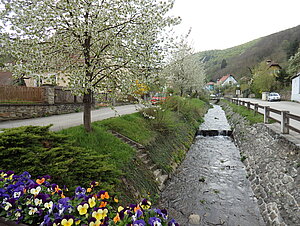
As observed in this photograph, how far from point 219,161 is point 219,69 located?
12212 centimetres

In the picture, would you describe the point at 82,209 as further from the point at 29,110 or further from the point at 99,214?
the point at 29,110

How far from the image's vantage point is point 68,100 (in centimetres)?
1505

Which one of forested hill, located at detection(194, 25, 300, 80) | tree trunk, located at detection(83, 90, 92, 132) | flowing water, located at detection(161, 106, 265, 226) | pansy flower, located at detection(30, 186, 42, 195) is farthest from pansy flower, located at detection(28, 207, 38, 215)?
forested hill, located at detection(194, 25, 300, 80)

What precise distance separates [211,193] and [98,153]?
4.26 m

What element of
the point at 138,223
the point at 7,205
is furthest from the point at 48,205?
the point at 138,223

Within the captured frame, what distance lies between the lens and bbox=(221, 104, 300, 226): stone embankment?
201 inches

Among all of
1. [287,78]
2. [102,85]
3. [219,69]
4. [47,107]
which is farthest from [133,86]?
[219,69]

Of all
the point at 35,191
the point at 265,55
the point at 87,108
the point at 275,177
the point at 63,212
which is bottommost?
the point at 275,177

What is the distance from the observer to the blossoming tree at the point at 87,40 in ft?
16.9

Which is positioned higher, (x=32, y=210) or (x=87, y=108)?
(x=87, y=108)

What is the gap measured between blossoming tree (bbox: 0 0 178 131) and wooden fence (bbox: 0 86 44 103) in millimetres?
7919

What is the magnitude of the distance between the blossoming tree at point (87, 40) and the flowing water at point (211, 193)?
13.6ft

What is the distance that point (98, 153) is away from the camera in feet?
20.5

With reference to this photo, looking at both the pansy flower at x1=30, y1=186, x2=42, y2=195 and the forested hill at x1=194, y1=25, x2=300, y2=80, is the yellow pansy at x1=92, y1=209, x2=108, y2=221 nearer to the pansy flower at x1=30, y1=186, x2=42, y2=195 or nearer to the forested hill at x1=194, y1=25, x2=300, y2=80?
the pansy flower at x1=30, y1=186, x2=42, y2=195
